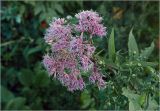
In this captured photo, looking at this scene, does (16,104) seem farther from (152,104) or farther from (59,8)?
(152,104)

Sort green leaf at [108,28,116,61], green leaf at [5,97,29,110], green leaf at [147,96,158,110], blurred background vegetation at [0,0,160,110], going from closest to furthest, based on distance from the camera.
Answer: green leaf at [108,28,116,61] → green leaf at [147,96,158,110] → green leaf at [5,97,29,110] → blurred background vegetation at [0,0,160,110]

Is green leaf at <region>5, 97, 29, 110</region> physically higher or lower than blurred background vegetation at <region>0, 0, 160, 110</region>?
lower

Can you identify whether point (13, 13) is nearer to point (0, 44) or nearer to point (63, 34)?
point (0, 44)

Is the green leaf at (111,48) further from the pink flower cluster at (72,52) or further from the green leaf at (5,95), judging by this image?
the green leaf at (5,95)

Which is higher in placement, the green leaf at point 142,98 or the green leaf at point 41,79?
the green leaf at point 41,79

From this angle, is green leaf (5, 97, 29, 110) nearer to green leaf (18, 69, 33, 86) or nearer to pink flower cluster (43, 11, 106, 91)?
green leaf (18, 69, 33, 86)

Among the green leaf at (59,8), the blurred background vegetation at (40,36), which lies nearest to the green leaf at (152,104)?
the blurred background vegetation at (40,36)

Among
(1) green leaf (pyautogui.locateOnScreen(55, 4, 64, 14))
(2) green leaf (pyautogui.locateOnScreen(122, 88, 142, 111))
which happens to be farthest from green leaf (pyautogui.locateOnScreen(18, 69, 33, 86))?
(2) green leaf (pyautogui.locateOnScreen(122, 88, 142, 111))

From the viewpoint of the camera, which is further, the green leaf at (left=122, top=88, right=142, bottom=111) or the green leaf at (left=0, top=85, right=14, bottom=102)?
the green leaf at (left=0, top=85, right=14, bottom=102)
